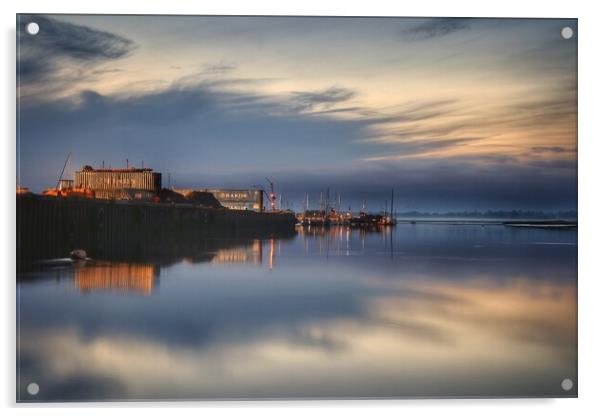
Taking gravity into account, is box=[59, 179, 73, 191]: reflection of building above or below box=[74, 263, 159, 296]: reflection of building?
above

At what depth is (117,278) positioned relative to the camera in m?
4.86

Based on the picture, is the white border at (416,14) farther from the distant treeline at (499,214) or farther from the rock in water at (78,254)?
the rock in water at (78,254)

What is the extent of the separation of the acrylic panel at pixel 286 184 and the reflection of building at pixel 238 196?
0.18ft

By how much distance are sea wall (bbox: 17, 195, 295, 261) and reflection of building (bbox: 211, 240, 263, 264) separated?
12 centimetres

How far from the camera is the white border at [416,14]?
4.55 metres

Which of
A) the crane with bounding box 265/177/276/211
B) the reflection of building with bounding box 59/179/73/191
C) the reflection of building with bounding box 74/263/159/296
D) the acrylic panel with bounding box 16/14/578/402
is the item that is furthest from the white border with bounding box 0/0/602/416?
the crane with bounding box 265/177/276/211

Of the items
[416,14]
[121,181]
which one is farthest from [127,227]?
[416,14]

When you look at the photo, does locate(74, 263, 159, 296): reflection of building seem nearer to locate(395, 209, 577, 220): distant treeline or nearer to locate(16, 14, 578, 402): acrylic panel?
locate(16, 14, 578, 402): acrylic panel

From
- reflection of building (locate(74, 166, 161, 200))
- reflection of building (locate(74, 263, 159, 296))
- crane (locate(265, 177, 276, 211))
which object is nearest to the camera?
reflection of building (locate(74, 263, 159, 296))

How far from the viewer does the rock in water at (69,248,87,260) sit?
15.8 ft

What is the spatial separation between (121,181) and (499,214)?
9.21ft

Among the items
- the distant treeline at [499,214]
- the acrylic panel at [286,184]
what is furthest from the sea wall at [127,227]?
the distant treeline at [499,214]
